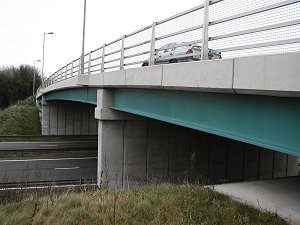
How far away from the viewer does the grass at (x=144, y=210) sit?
17.0 ft

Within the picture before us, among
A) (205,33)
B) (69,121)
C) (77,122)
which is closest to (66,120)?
(69,121)

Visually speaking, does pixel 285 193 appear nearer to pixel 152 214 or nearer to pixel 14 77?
pixel 152 214

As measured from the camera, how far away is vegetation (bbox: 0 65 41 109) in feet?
279

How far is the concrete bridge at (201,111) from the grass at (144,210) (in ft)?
2.63

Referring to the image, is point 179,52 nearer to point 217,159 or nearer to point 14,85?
point 217,159

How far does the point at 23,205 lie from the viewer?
6.62 m

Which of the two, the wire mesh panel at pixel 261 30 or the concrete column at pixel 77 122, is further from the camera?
the concrete column at pixel 77 122

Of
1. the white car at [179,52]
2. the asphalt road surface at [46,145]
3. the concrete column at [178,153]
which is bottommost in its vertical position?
the asphalt road surface at [46,145]

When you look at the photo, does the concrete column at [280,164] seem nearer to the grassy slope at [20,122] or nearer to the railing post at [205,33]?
the railing post at [205,33]

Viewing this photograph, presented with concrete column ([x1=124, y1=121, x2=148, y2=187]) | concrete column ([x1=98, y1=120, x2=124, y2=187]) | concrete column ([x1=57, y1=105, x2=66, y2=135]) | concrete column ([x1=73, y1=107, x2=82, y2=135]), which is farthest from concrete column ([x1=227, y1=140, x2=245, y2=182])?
concrete column ([x1=57, y1=105, x2=66, y2=135])

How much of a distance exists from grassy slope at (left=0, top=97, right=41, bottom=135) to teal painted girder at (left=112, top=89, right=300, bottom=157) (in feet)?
120

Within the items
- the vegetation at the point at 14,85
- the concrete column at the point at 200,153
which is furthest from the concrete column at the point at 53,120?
the vegetation at the point at 14,85

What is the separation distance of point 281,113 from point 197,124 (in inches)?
98.9

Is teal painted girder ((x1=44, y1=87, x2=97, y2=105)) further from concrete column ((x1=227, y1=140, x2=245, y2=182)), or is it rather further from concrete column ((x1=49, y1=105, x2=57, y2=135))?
concrete column ((x1=49, y1=105, x2=57, y2=135))
